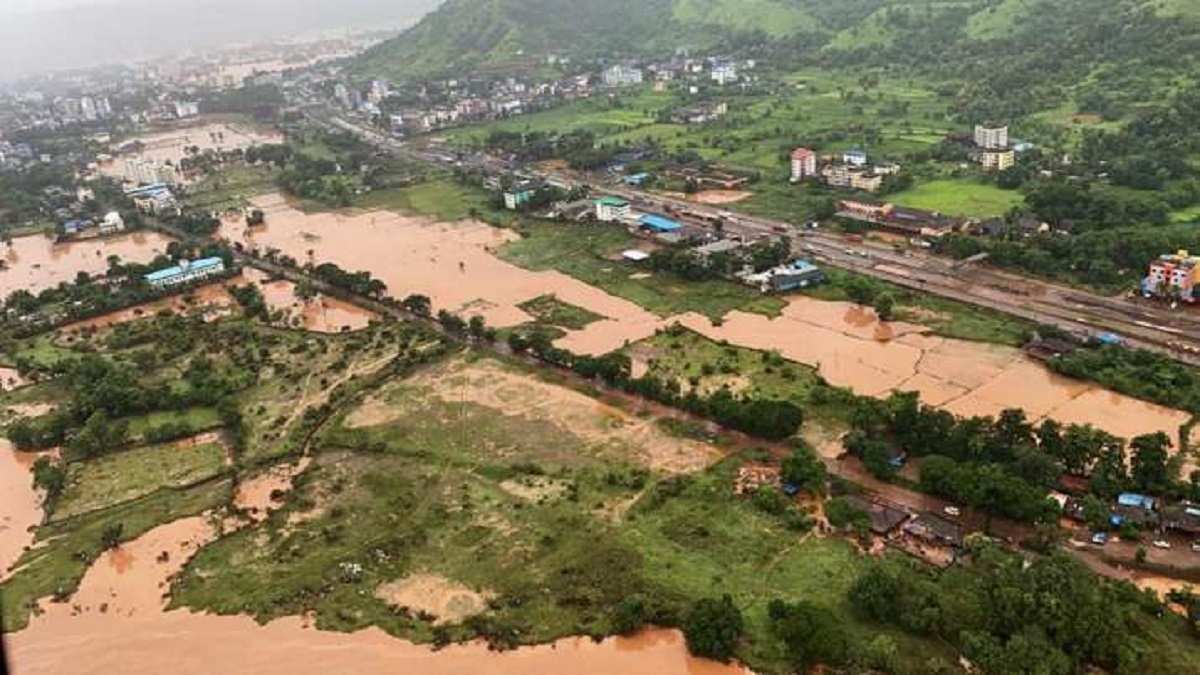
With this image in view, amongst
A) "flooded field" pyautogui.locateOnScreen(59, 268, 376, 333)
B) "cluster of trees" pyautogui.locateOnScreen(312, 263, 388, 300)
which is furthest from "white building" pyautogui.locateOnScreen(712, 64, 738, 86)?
"flooded field" pyautogui.locateOnScreen(59, 268, 376, 333)

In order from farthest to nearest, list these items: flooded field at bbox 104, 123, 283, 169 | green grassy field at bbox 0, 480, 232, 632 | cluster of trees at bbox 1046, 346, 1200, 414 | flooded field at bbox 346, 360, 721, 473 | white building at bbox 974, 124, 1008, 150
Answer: flooded field at bbox 104, 123, 283, 169
white building at bbox 974, 124, 1008, 150
cluster of trees at bbox 1046, 346, 1200, 414
flooded field at bbox 346, 360, 721, 473
green grassy field at bbox 0, 480, 232, 632

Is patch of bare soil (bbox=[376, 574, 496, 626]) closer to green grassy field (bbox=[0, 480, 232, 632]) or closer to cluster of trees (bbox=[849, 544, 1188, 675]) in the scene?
green grassy field (bbox=[0, 480, 232, 632])

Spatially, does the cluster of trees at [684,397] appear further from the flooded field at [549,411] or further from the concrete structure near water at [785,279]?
the concrete structure near water at [785,279]

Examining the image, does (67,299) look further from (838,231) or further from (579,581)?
(838,231)

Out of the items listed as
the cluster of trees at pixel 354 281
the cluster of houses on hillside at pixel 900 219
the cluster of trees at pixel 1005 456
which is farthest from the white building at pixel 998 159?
the cluster of trees at pixel 354 281

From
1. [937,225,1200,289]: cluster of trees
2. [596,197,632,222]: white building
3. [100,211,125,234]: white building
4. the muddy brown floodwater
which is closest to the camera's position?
the muddy brown floodwater

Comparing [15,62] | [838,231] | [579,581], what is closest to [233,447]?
[579,581]

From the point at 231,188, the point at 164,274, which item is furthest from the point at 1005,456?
A: the point at 231,188
